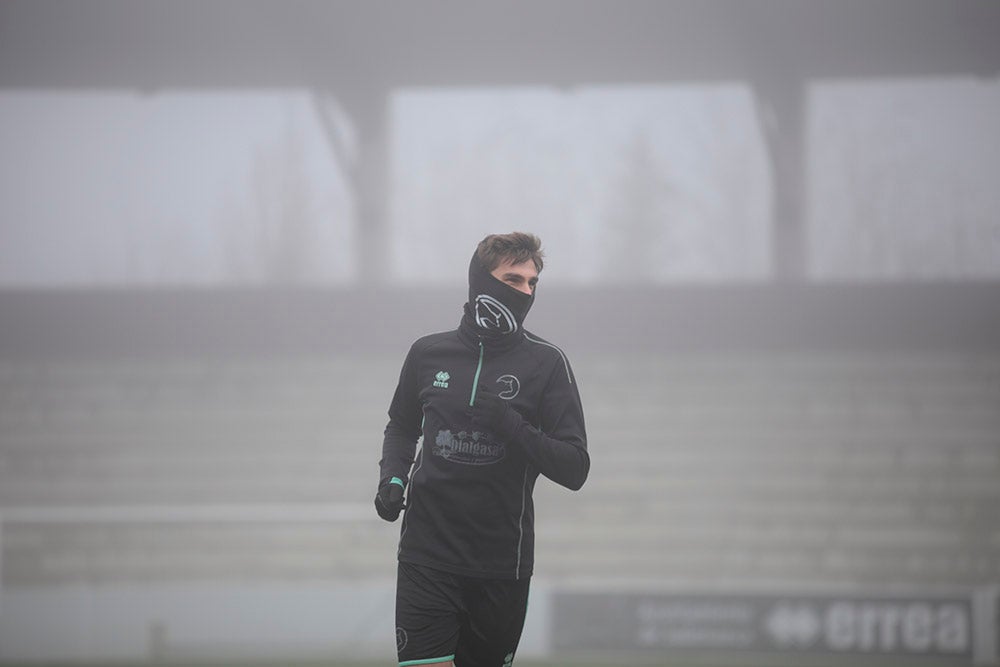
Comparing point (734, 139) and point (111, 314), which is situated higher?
point (734, 139)

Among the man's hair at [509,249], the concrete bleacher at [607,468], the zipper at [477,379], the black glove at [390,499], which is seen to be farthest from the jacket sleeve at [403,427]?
the concrete bleacher at [607,468]

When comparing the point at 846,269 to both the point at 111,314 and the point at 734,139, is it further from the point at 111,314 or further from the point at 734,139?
the point at 111,314

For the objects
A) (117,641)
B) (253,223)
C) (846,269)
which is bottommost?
(117,641)

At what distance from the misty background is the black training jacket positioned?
6.81m

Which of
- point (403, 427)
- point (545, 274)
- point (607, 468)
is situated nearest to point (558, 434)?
point (403, 427)

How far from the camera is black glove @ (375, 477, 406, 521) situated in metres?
2.27

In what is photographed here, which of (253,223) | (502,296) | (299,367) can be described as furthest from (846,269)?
(502,296)

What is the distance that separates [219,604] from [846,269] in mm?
7145

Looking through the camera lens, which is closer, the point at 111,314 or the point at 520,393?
the point at 520,393

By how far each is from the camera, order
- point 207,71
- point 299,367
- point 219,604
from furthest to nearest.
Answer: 1. point 207,71
2. point 299,367
3. point 219,604

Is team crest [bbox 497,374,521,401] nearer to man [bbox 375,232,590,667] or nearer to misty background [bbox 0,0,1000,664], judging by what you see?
man [bbox 375,232,590,667]

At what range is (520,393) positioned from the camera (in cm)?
224

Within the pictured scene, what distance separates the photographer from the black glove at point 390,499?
7.43ft

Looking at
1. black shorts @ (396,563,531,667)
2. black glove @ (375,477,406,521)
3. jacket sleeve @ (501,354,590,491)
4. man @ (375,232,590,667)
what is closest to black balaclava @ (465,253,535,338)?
man @ (375,232,590,667)
